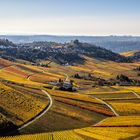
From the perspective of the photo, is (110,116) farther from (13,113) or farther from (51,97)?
(13,113)

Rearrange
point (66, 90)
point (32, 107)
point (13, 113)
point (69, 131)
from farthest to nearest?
1. point (66, 90)
2. point (32, 107)
3. point (13, 113)
4. point (69, 131)

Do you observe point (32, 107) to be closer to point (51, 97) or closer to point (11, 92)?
point (11, 92)

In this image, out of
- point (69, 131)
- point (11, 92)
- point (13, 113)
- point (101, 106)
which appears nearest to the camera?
point (69, 131)

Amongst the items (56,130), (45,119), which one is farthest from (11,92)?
(56,130)

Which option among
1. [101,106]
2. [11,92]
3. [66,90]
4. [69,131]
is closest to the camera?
[69,131]

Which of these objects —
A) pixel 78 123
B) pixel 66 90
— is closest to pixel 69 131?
pixel 78 123

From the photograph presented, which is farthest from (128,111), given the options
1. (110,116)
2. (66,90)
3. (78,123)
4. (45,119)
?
(66,90)

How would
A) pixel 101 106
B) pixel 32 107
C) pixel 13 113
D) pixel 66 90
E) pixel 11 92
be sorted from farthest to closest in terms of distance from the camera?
1. pixel 66 90
2. pixel 101 106
3. pixel 11 92
4. pixel 32 107
5. pixel 13 113

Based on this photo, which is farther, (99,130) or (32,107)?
(32,107)

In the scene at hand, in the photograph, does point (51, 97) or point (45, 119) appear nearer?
point (45, 119)
